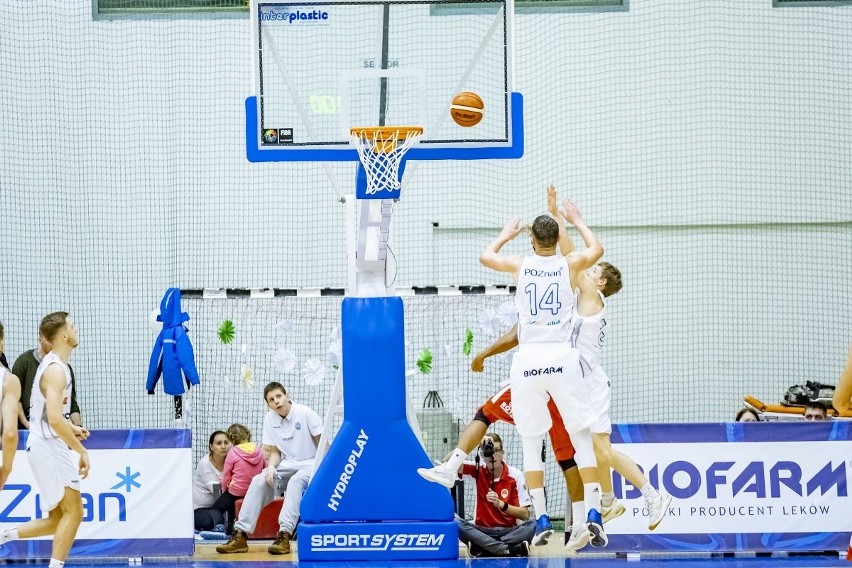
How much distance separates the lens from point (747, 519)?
10273 millimetres

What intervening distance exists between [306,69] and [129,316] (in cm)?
558

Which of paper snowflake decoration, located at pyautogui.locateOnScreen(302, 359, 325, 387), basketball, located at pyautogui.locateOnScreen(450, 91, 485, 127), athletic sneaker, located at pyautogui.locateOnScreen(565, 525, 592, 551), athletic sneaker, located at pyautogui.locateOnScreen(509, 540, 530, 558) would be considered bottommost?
athletic sneaker, located at pyautogui.locateOnScreen(509, 540, 530, 558)

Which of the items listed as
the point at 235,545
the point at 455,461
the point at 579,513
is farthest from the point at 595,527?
the point at 235,545

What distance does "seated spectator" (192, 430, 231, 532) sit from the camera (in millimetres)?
11352

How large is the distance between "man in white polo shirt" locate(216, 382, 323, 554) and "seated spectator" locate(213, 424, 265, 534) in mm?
246

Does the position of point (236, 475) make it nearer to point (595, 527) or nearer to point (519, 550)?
point (519, 550)

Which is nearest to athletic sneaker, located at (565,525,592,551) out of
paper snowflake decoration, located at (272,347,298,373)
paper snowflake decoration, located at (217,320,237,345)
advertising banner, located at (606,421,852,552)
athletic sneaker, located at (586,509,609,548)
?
athletic sneaker, located at (586,509,609,548)

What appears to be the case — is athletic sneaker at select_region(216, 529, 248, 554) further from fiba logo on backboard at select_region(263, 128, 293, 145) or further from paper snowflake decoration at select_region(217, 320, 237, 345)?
fiba logo on backboard at select_region(263, 128, 293, 145)

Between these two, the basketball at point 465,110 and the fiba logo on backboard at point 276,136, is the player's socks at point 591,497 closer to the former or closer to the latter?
the basketball at point 465,110

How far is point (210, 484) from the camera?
1145cm

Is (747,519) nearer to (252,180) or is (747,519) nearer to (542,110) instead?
(542,110)

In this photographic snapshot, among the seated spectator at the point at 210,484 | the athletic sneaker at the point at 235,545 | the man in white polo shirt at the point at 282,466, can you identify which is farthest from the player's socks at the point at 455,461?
the seated spectator at the point at 210,484

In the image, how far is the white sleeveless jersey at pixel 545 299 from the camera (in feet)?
26.9

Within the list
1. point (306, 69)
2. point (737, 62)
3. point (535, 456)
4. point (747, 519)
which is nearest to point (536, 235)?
point (535, 456)
